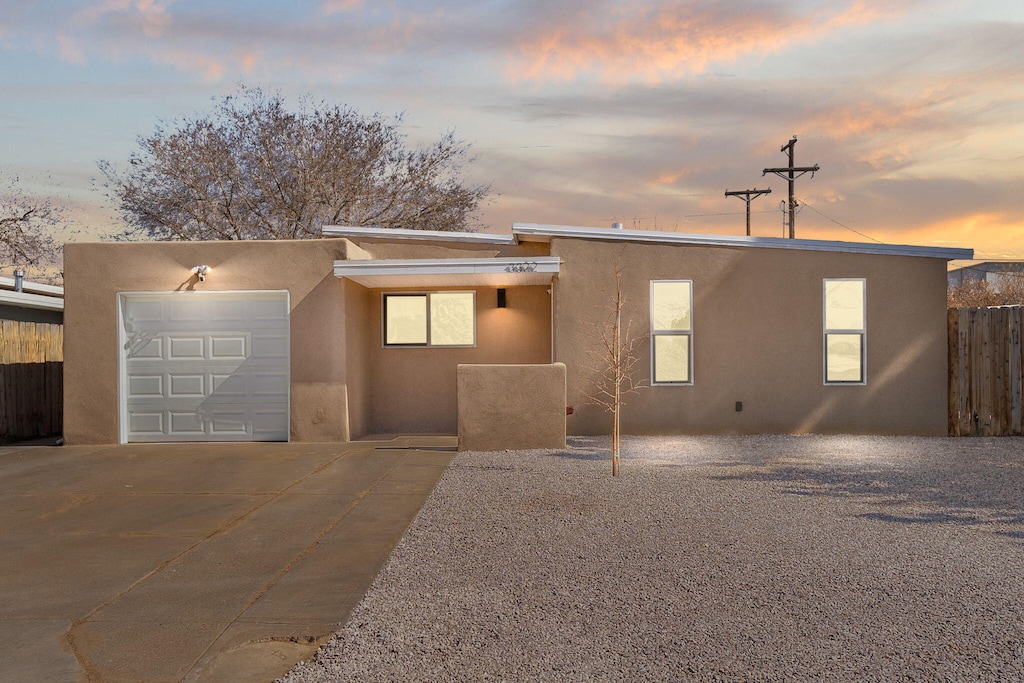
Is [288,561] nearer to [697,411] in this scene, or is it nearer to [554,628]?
[554,628]

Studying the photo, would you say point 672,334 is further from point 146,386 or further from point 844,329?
point 146,386

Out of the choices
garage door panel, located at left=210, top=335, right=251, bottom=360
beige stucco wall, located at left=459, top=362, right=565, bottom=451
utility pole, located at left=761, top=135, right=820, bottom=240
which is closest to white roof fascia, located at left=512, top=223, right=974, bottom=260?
beige stucco wall, located at left=459, top=362, right=565, bottom=451

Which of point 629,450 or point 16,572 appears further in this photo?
point 629,450

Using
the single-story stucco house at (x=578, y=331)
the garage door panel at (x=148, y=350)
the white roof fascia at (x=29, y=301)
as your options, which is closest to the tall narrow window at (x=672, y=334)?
the single-story stucco house at (x=578, y=331)

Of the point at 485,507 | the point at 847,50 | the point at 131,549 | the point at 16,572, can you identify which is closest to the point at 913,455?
the point at 485,507

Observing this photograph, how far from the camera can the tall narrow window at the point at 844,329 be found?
447 inches

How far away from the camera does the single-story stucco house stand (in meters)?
11.3

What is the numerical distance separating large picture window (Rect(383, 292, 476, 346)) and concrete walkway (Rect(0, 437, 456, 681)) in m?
3.31

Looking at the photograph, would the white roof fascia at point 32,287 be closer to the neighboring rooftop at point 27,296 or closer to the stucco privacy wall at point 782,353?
the neighboring rooftop at point 27,296

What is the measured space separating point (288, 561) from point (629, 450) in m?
5.82

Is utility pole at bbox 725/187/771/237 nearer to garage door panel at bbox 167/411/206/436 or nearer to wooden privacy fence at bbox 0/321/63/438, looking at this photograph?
garage door panel at bbox 167/411/206/436

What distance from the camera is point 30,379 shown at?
13.4 metres

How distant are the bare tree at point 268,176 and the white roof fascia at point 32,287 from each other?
323 inches

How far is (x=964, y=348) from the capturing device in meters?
11.2
